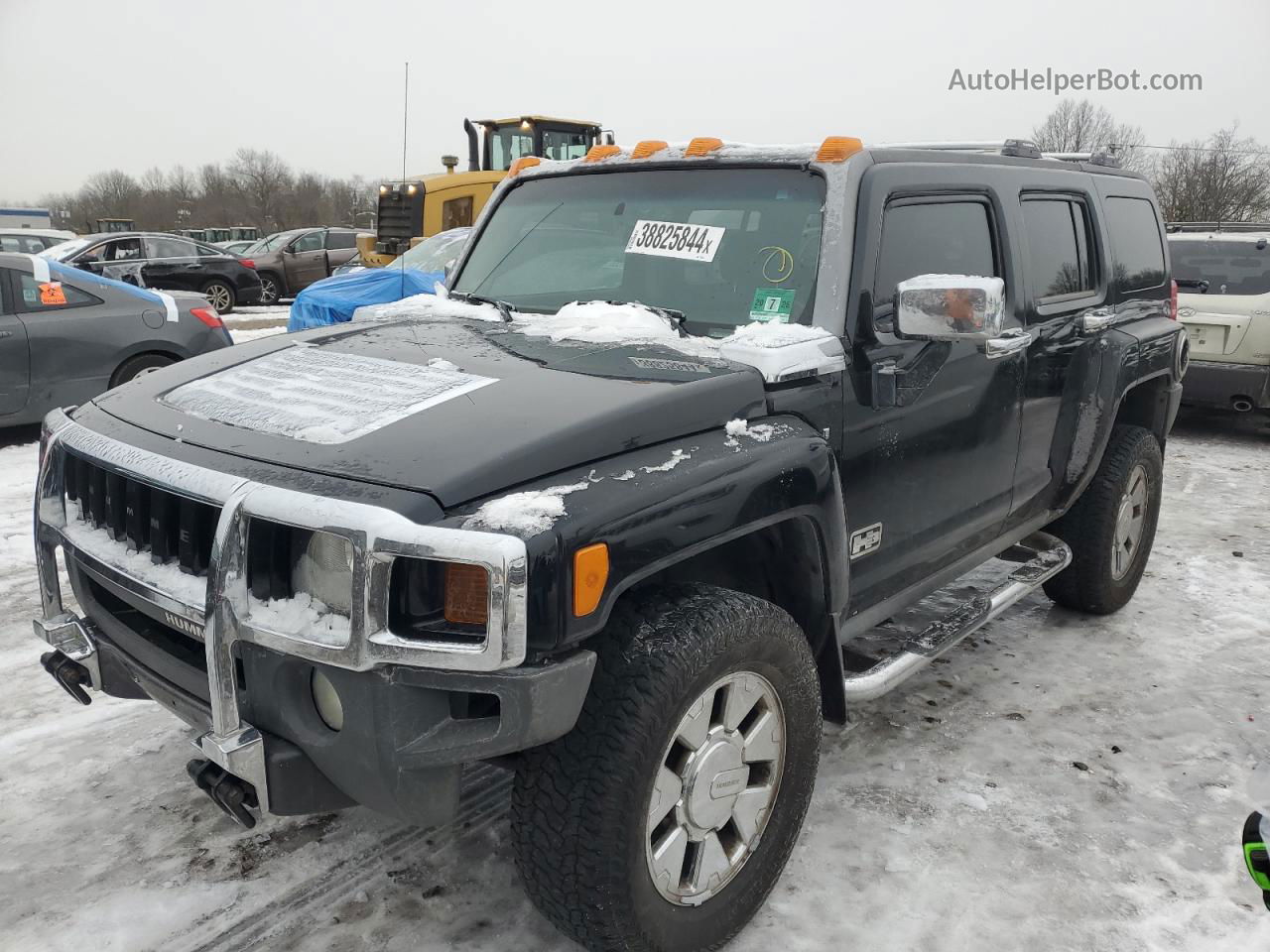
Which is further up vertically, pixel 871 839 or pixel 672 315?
pixel 672 315

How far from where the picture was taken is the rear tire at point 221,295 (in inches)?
707

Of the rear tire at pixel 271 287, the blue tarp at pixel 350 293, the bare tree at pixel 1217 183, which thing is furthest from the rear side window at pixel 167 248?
the bare tree at pixel 1217 183

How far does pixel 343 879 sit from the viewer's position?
9.01ft

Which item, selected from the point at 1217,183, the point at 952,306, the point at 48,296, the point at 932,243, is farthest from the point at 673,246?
the point at 1217,183

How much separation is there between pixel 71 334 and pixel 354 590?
6.78 metres

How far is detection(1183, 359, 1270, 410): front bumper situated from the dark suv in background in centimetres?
1609

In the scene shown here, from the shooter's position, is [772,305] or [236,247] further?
[236,247]

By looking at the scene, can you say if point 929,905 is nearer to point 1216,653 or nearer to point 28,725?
point 1216,653

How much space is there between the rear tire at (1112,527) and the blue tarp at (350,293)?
5.40 metres

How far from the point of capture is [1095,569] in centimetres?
452

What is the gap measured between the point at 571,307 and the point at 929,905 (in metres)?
2.08

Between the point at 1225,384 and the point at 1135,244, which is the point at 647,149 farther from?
the point at 1225,384

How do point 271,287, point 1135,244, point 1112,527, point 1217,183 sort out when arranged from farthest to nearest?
point 1217,183, point 271,287, point 1135,244, point 1112,527

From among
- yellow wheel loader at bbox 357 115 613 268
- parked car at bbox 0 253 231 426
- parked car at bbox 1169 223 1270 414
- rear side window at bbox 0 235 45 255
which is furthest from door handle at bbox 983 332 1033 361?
rear side window at bbox 0 235 45 255
